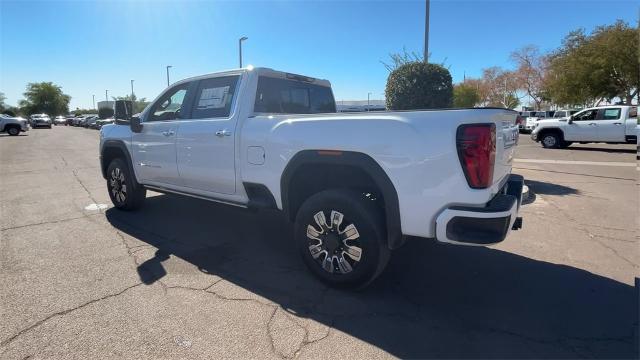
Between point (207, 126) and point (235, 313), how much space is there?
2115 millimetres

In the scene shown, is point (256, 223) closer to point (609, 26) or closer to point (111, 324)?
point (111, 324)

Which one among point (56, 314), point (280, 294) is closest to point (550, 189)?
point (280, 294)

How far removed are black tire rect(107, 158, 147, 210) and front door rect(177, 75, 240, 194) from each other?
4.44 ft

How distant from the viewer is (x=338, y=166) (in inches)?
129

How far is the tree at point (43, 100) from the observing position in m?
83.6

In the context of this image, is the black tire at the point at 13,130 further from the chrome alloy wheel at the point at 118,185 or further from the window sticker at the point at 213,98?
the window sticker at the point at 213,98

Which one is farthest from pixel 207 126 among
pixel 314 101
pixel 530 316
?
pixel 530 316

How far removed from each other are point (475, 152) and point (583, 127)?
1667cm

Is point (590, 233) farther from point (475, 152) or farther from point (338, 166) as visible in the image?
point (338, 166)

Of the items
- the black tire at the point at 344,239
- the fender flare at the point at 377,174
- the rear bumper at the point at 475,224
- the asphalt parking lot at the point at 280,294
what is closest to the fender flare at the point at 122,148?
the asphalt parking lot at the point at 280,294

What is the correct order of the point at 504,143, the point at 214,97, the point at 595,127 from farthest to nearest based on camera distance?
the point at 595,127 → the point at 214,97 → the point at 504,143

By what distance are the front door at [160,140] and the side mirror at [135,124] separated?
57mm

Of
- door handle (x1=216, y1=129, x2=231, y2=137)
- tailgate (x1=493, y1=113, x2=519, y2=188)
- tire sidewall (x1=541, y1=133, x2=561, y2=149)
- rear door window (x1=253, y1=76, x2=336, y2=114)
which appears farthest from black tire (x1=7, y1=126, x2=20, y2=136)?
tailgate (x1=493, y1=113, x2=519, y2=188)

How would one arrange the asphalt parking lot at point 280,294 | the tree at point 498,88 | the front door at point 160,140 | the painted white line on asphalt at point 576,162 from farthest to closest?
the tree at point 498,88 → the painted white line on asphalt at point 576,162 → the front door at point 160,140 → the asphalt parking lot at point 280,294
